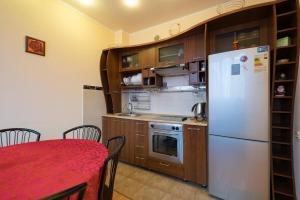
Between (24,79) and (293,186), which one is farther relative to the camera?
(24,79)

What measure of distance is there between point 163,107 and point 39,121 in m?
2.05

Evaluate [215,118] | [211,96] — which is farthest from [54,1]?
[215,118]

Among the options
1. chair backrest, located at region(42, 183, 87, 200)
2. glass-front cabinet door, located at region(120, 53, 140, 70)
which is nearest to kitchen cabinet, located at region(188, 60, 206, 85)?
glass-front cabinet door, located at region(120, 53, 140, 70)

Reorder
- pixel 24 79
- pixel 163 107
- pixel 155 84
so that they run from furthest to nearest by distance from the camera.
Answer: pixel 163 107, pixel 155 84, pixel 24 79

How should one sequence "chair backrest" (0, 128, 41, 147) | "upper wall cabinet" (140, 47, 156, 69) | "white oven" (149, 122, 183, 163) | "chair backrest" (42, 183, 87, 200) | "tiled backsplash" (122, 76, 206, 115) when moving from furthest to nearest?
"upper wall cabinet" (140, 47, 156, 69) < "tiled backsplash" (122, 76, 206, 115) < "white oven" (149, 122, 183, 163) < "chair backrest" (0, 128, 41, 147) < "chair backrest" (42, 183, 87, 200)

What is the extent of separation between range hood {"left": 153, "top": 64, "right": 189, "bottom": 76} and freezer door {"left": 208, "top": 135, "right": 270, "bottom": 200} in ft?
3.81

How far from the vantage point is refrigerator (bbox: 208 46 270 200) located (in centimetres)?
165

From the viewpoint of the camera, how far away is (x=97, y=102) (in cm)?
318

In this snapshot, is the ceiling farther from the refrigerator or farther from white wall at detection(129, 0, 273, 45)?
the refrigerator

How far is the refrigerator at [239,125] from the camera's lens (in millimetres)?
1646

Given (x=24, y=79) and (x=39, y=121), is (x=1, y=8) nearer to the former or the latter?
(x=24, y=79)

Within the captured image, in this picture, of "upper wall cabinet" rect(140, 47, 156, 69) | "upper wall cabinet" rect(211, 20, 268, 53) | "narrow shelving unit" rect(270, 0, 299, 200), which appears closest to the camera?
"narrow shelving unit" rect(270, 0, 299, 200)

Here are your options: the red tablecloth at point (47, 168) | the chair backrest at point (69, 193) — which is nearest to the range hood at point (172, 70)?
the red tablecloth at point (47, 168)

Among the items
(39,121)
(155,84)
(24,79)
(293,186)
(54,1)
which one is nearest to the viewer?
(293,186)
